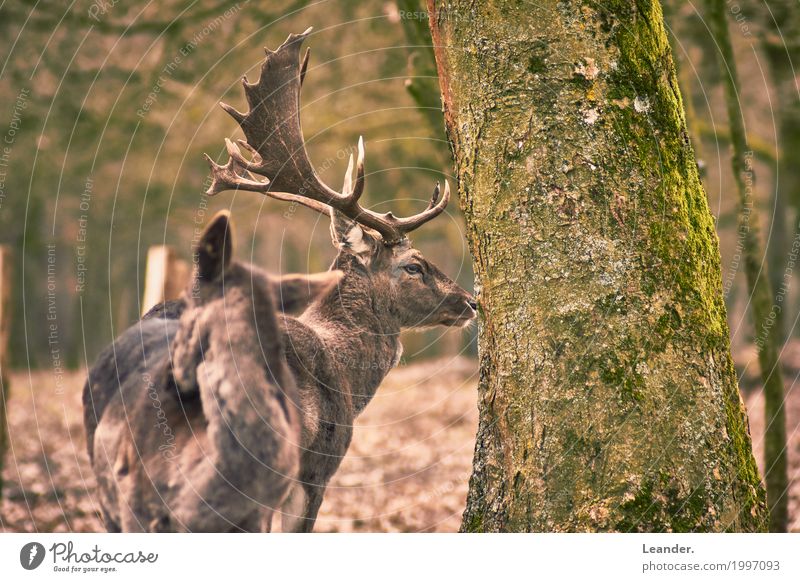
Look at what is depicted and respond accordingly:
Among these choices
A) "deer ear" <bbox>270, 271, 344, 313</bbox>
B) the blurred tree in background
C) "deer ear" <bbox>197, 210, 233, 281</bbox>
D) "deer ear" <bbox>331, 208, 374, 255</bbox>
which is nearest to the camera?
"deer ear" <bbox>197, 210, 233, 281</bbox>

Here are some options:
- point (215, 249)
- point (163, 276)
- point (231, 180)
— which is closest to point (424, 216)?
point (231, 180)

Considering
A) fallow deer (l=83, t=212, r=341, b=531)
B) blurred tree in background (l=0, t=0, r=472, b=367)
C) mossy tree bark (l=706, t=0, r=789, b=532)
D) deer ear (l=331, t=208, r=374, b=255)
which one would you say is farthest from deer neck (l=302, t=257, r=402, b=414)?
mossy tree bark (l=706, t=0, r=789, b=532)

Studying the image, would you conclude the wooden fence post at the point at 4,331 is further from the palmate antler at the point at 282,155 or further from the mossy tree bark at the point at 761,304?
the mossy tree bark at the point at 761,304

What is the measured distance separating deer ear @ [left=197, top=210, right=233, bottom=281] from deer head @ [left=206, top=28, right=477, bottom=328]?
167 cm

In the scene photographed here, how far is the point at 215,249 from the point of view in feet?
12.3

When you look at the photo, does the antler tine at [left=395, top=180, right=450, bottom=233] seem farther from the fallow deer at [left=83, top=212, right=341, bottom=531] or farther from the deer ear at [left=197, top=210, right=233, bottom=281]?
the deer ear at [left=197, top=210, right=233, bottom=281]

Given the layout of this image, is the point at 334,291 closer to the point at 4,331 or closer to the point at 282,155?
the point at 282,155

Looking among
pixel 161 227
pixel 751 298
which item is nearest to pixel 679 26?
pixel 751 298

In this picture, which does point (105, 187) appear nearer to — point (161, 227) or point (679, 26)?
point (161, 227)

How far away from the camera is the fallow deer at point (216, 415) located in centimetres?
372

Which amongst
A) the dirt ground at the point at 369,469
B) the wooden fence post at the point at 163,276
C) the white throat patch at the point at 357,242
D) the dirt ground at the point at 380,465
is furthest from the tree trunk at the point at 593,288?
the wooden fence post at the point at 163,276

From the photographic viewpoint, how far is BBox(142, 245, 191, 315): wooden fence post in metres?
9.68

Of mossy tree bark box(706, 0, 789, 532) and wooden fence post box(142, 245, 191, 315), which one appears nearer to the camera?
mossy tree bark box(706, 0, 789, 532)
